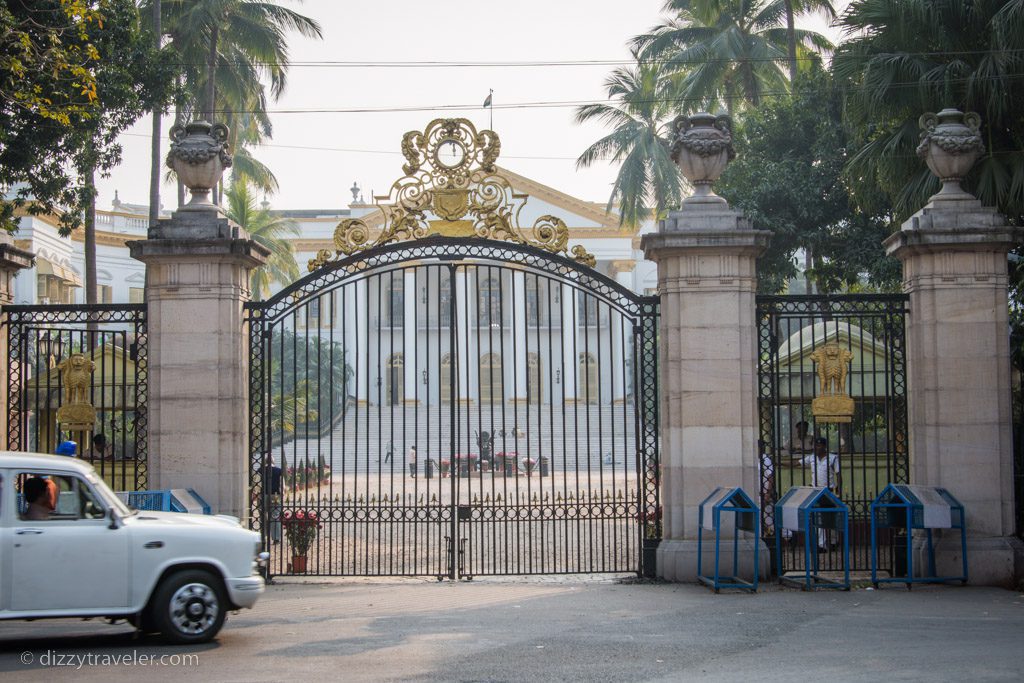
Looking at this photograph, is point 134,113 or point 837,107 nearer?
point 134,113

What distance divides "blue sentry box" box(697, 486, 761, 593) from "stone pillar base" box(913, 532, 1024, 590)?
2.00 m

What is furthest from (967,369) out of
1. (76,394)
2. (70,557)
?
(76,394)

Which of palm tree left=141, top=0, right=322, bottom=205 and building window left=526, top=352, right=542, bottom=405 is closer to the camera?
building window left=526, top=352, right=542, bottom=405

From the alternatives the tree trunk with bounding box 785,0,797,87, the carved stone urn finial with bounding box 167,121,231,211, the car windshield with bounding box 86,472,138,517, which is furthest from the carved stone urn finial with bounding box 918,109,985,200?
the tree trunk with bounding box 785,0,797,87

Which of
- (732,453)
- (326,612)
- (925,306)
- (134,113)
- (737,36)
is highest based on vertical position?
(737,36)

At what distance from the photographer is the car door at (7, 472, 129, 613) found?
29.5ft

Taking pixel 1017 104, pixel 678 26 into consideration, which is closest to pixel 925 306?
pixel 1017 104

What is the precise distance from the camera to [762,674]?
27.5ft

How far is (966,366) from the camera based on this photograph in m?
13.2

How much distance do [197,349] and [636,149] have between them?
104ft

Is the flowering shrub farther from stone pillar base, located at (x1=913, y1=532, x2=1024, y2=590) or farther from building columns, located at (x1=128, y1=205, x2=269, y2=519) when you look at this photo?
stone pillar base, located at (x1=913, y1=532, x2=1024, y2=590)

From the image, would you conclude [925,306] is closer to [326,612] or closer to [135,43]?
[326,612]

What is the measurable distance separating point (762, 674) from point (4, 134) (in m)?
12.2

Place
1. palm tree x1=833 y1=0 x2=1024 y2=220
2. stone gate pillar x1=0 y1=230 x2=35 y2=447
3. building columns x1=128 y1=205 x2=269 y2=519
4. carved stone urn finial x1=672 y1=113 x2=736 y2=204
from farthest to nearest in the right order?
1. palm tree x1=833 y1=0 x2=1024 y2=220
2. stone gate pillar x1=0 y1=230 x2=35 y2=447
3. carved stone urn finial x1=672 y1=113 x2=736 y2=204
4. building columns x1=128 y1=205 x2=269 y2=519
